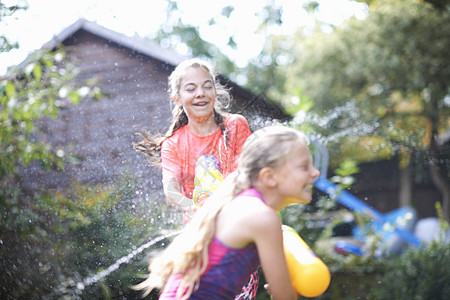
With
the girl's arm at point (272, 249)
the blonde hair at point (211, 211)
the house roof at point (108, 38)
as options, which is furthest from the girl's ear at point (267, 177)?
the house roof at point (108, 38)

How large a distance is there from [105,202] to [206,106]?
2.85ft

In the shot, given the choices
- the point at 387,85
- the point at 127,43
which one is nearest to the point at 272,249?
the point at 127,43

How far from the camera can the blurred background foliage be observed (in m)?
2.46

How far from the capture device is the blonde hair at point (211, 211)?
1330mm

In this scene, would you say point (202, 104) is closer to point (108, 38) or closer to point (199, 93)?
point (199, 93)

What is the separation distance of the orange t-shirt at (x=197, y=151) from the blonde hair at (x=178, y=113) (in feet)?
0.12

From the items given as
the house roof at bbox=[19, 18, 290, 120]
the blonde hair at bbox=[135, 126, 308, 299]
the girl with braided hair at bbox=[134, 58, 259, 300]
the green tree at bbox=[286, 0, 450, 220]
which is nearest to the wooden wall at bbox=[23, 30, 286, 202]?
the house roof at bbox=[19, 18, 290, 120]

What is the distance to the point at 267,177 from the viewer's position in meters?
1.42

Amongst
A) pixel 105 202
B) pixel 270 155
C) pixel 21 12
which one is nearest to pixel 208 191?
pixel 270 155

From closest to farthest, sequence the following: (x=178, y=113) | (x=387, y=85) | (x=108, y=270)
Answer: (x=178, y=113) < (x=108, y=270) < (x=387, y=85)

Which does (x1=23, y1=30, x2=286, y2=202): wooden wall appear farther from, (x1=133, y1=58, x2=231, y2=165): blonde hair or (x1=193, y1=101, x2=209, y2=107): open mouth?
(x1=193, y1=101, x2=209, y2=107): open mouth

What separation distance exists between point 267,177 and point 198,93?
671mm

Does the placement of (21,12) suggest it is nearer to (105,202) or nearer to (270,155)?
(105,202)

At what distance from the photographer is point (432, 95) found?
4992 mm
